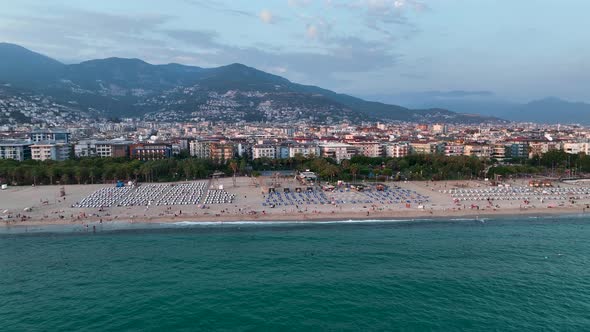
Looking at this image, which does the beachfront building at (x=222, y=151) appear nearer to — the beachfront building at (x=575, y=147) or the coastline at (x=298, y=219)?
the coastline at (x=298, y=219)

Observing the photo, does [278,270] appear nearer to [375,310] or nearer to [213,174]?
[375,310]

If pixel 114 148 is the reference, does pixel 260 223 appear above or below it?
below

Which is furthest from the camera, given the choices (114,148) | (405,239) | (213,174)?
(114,148)

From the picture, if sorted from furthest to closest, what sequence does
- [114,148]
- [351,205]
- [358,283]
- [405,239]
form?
[114,148], [351,205], [405,239], [358,283]

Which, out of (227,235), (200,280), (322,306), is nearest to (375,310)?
(322,306)

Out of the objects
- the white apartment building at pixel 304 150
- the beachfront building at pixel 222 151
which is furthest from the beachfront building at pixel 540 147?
the beachfront building at pixel 222 151

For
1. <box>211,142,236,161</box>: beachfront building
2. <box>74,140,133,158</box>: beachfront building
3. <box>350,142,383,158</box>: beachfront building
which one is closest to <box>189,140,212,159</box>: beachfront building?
<box>211,142,236,161</box>: beachfront building

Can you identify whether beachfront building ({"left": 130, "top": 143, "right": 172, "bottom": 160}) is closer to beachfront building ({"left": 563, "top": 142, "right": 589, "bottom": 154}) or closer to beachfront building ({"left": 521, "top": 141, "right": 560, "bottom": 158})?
beachfront building ({"left": 521, "top": 141, "right": 560, "bottom": 158})
